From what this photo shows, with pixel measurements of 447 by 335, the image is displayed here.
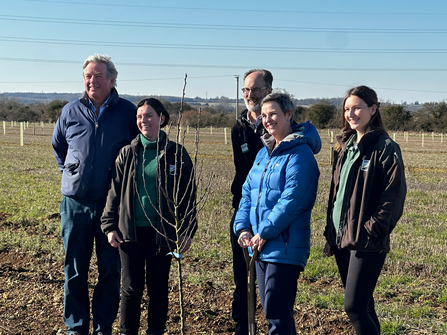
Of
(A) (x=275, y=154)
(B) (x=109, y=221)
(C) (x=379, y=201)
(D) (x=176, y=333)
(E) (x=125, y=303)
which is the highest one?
(A) (x=275, y=154)

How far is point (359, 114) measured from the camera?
324 cm

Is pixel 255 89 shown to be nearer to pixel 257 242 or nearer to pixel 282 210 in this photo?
pixel 282 210

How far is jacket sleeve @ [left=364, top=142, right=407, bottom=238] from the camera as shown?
2998 mm

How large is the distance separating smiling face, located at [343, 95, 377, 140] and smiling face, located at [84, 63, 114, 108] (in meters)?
2.04

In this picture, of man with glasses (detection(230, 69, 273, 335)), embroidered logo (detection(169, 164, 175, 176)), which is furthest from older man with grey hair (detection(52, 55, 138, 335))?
man with glasses (detection(230, 69, 273, 335))

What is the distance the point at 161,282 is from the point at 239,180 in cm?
107

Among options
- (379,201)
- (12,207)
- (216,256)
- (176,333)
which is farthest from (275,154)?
(12,207)

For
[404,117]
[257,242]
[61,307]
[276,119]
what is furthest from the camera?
[404,117]

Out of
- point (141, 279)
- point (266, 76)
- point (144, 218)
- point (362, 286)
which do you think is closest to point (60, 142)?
point (144, 218)

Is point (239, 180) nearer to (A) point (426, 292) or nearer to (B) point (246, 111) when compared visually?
(B) point (246, 111)

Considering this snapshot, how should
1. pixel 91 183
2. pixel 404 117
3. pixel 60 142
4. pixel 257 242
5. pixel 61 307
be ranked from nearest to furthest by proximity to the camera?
pixel 257 242, pixel 91 183, pixel 60 142, pixel 61 307, pixel 404 117

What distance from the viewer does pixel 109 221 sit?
3.79m

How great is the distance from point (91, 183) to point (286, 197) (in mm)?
1754

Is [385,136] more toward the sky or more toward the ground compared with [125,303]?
more toward the sky
